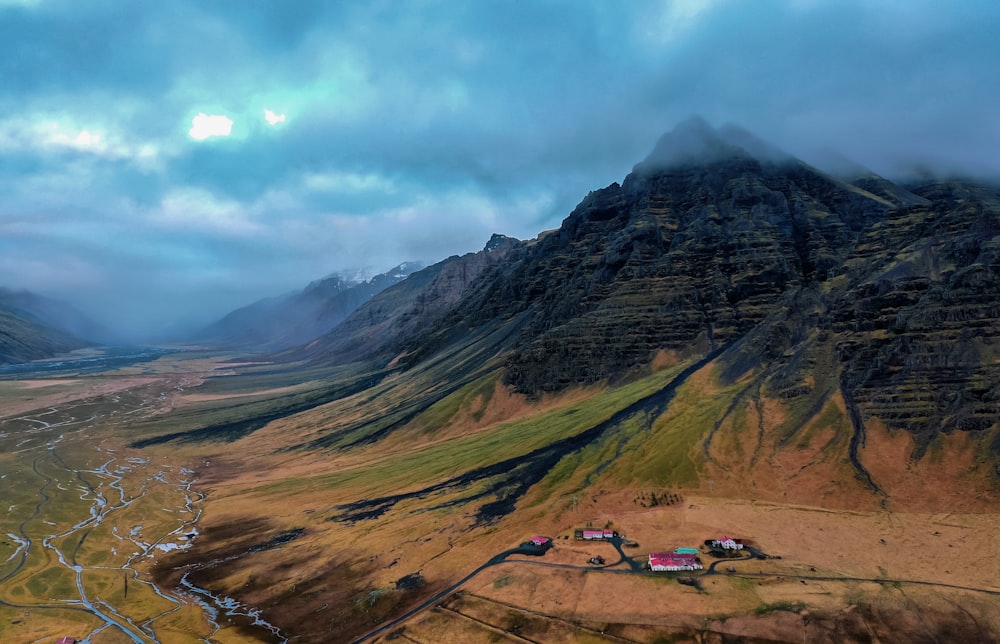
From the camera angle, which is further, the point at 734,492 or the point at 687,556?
the point at 734,492

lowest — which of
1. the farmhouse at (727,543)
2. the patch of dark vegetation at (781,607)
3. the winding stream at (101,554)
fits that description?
the winding stream at (101,554)

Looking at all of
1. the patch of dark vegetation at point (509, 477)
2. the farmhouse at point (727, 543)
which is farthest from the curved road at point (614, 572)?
the patch of dark vegetation at point (509, 477)

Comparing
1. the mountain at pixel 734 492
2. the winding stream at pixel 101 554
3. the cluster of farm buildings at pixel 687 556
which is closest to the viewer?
the mountain at pixel 734 492

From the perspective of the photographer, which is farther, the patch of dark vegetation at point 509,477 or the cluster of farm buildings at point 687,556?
the patch of dark vegetation at point 509,477

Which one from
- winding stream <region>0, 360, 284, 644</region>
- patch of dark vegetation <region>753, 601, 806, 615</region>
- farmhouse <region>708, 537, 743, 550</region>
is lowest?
winding stream <region>0, 360, 284, 644</region>

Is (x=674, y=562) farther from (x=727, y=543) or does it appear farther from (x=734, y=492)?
(x=734, y=492)

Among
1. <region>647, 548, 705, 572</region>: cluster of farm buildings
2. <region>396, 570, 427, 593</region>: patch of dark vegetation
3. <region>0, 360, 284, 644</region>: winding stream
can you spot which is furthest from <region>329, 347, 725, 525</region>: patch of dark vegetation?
<region>0, 360, 284, 644</region>: winding stream

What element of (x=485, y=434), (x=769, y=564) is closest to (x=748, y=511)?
(x=769, y=564)

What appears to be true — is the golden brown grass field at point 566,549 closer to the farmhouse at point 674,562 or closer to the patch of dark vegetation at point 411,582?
the patch of dark vegetation at point 411,582

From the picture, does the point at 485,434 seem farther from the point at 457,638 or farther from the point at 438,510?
the point at 457,638

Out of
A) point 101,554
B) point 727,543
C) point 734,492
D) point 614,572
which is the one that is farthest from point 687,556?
point 101,554

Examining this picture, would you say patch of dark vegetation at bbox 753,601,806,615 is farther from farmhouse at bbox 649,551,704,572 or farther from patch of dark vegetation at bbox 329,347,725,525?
patch of dark vegetation at bbox 329,347,725,525
